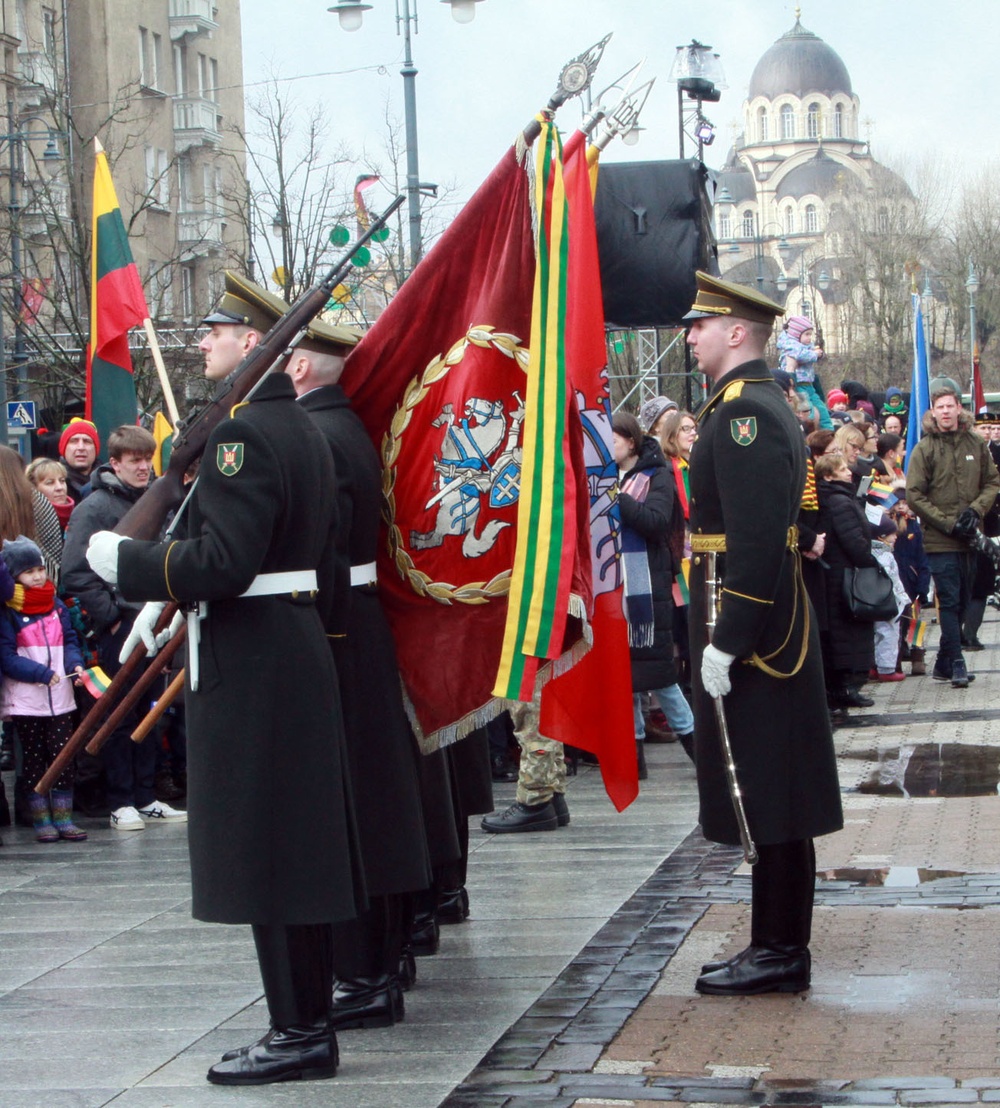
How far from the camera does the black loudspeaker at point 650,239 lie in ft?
38.1

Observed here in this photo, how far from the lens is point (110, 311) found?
1048 cm

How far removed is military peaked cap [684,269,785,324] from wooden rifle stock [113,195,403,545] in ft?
3.54

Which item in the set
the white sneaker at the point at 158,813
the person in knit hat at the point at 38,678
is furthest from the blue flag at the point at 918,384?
the person in knit hat at the point at 38,678

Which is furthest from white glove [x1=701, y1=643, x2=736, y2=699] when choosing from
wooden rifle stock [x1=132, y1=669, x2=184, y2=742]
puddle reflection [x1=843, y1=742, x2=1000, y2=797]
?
puddle reflection [x1=843, y1=742, x2=1000, y2=797]

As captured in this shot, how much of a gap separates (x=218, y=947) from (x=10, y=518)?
10.1 ft

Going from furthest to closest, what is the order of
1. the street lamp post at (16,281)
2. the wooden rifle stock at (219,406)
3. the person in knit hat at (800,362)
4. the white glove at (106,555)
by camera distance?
the street lamp post at (16,281), the person in knit hat at (800,362), the wooden rifle stock at (219,406), the white glove at (106,555)

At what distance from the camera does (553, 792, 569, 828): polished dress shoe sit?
841cm

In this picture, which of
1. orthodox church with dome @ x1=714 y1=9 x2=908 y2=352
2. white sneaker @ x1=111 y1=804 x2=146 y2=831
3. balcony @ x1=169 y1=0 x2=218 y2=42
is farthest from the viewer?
orthodox church with dome @ x1=714 y1=9 x2=908 y2=352

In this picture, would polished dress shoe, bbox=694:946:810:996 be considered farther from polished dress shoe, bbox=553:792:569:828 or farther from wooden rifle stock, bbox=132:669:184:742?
polished dress shoe, bbox=553:792:569:828

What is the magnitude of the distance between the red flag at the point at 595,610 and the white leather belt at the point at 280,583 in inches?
48.1

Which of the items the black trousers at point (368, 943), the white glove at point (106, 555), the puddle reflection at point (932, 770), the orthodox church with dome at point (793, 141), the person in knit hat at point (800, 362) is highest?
the orthodox church with dome at point (793, 141)

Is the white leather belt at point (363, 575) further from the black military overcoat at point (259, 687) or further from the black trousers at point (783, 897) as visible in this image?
the black trousers at point (783, 897)

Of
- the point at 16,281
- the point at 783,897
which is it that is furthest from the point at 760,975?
the point at 16,281

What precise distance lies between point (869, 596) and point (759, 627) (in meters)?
6.48
